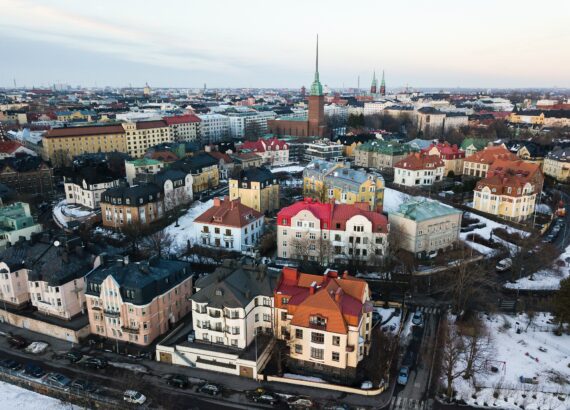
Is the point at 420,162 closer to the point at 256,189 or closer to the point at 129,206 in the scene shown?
the point at 256,189

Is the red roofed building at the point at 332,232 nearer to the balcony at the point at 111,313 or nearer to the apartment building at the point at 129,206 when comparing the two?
the balcony at the point at 111,313

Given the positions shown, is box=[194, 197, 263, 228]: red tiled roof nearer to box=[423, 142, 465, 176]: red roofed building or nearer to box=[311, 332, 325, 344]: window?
box=[311, 332, 325, 344]: window

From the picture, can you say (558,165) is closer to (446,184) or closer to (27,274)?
(446,184)

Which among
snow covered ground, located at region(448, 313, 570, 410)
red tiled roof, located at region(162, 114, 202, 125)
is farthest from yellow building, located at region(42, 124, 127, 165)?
snow covered ground, located at region(448, 313, 570, 410)

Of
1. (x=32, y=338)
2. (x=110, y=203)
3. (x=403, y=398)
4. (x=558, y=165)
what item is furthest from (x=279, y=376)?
(x=558, y=165)

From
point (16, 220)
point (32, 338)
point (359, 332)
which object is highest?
point (16, 220)

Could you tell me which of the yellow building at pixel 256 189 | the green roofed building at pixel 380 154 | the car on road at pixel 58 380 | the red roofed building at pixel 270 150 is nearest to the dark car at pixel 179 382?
the car on road at pixel 58 380
